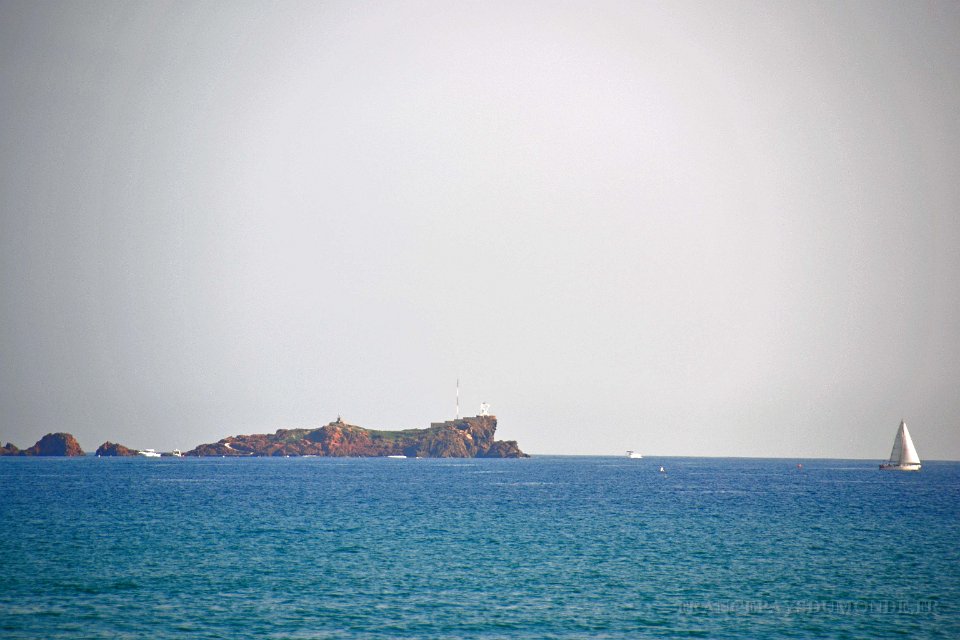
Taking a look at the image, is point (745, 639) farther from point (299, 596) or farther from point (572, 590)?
point (299, 596)

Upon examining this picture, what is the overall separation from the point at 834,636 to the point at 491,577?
79.2ft

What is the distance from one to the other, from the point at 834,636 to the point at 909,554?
33928 mm

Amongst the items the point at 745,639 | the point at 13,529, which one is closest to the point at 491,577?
the point at 745,639

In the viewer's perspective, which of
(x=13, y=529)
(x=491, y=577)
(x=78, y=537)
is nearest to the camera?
(x=491, y=577)

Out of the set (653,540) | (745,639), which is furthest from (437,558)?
(745,639)

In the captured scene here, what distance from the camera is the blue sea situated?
50.0 metres

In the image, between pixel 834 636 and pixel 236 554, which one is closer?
pixel 834 636

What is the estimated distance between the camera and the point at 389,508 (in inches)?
4717

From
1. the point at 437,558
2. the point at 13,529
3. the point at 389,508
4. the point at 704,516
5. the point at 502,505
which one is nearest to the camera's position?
the point at 437,558

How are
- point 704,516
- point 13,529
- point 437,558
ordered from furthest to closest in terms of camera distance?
point 704,516 → point 13,529 → point 437,558

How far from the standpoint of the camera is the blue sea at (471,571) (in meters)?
50.0

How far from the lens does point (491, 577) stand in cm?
6406

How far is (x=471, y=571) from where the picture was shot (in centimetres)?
6638

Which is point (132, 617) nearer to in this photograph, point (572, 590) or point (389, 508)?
point (572, 590)
